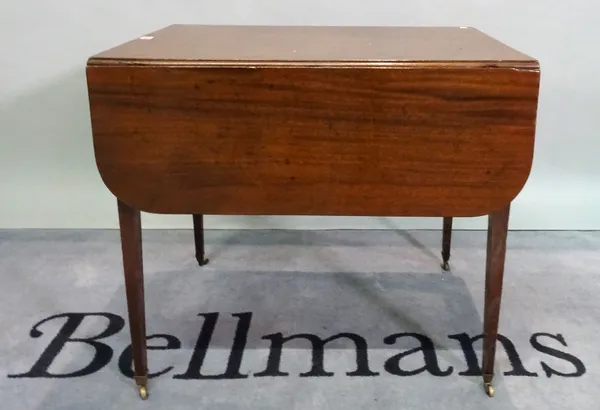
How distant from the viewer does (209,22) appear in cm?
199

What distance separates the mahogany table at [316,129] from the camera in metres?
1.08

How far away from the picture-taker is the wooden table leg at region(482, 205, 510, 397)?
3.95 feet

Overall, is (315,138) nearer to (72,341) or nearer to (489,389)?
(489,389)

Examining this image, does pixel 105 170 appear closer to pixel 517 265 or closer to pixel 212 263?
pixel 212 263

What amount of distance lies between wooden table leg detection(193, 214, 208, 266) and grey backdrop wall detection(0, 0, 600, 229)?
30 centimetres

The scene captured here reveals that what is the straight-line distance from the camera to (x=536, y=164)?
2.08 metres

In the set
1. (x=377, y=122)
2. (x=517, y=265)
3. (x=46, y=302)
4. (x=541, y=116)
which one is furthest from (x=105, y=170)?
(x=541, y=116)

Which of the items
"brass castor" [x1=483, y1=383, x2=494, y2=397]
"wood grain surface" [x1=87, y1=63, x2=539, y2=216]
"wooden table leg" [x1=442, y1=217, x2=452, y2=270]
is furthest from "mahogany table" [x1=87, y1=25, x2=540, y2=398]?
"wooden table leg" [x1=442, y1=217, x2=452, y2=270]

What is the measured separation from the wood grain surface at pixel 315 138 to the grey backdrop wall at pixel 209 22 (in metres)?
0.96

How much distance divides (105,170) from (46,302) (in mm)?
670

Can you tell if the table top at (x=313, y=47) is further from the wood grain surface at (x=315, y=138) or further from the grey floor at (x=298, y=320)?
the grey floor at (x=298, y=320)

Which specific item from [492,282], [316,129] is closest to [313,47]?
[316,129]

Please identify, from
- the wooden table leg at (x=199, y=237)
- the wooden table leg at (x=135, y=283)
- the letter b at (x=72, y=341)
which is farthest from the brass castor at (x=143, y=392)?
the wooden table leg at (x=199, y=237)

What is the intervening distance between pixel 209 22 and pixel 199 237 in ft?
2.14
